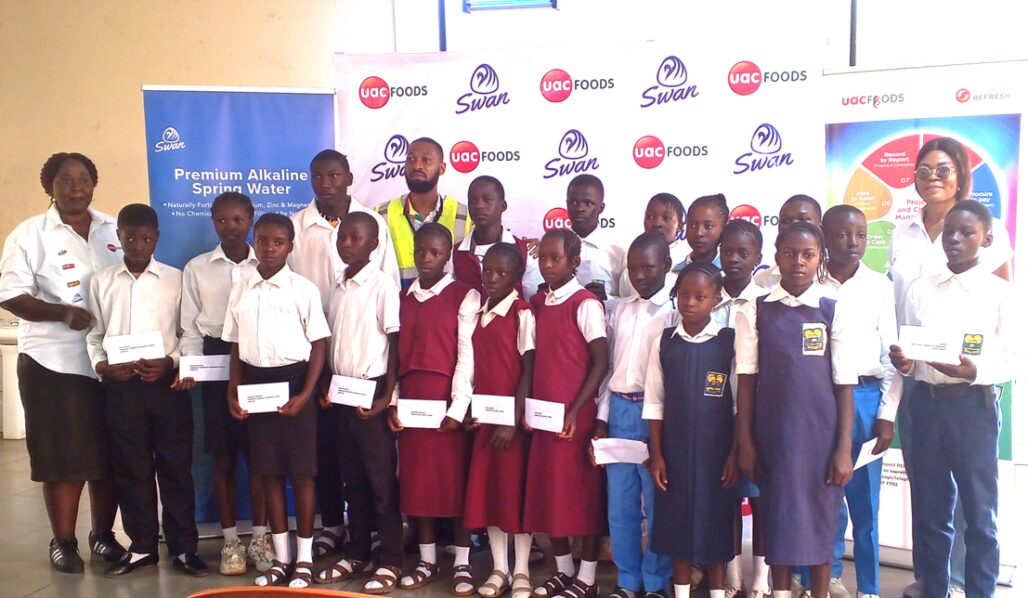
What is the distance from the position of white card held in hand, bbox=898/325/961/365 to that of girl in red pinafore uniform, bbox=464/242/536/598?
1434mm

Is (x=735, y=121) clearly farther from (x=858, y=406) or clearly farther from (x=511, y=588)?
(x=511, y=588)

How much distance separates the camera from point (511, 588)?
3.57 metres

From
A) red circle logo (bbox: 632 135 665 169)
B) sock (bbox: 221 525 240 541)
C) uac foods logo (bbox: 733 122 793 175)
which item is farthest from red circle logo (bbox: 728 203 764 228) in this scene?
sock (bbox: 221 525 240 541)

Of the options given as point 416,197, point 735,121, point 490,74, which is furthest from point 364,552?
point 735,121

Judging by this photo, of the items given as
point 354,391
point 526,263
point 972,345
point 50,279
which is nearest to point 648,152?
point 526,263

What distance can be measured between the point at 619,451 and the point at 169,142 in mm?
2926

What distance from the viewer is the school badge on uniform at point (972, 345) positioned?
304cm

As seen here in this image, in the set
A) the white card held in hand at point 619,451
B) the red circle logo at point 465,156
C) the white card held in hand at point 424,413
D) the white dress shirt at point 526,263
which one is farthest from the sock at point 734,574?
the red circle logo at point 465,156

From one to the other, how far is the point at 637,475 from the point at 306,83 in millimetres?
4402

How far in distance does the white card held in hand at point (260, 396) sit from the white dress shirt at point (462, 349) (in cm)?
71

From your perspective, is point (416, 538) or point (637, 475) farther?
point (416, 538)

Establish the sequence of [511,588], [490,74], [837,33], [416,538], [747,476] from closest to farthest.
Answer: [747,476] < [511,588] < [416,538] < [490,74] < [837,33]

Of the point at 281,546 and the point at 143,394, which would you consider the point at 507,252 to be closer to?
the point at 281,546

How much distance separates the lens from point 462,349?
137 inches
